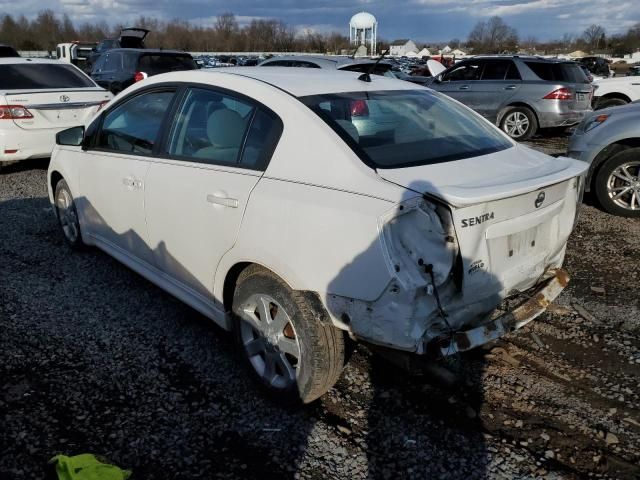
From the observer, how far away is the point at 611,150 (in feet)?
20.9

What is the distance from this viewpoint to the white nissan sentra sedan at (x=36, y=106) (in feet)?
25.1

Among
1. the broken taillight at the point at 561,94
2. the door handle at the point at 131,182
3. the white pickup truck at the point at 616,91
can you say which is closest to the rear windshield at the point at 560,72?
the broken taillight at the point at 561,94

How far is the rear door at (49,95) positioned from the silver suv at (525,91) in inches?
297

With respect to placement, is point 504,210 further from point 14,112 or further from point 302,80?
point 14,112

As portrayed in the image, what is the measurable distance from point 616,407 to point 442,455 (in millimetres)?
1051

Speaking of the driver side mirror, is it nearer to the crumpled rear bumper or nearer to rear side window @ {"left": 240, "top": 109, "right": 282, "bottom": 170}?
rear side window @ {"left": 240, "top": 109, "right": 282, "bottom": 170}

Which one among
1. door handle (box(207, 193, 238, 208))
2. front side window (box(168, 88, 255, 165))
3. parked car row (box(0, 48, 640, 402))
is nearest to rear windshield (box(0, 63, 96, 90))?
parked car row (box(0, 48, 640, 402))

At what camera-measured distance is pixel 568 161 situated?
322 centimetres

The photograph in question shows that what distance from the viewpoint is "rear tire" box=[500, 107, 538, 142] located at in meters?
11.5

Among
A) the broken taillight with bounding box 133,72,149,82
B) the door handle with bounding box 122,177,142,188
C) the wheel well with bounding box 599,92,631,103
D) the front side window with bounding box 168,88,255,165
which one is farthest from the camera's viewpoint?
the wheel well with bounding box 599,92,631,103

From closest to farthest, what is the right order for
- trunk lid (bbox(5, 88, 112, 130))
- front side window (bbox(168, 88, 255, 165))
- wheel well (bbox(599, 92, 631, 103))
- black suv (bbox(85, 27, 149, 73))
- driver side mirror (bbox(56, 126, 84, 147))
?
1. front side window (bbox(168, 88, 255, 165))
2. driver side mirror (bbox(56, 126, 84, 147))
3. trunk lid (bbox(5, 88, 112, 130))
4. wheel well (bbox(599, 92, 631, 103))
5. black suv (bbox(85, 27, 149, 73))

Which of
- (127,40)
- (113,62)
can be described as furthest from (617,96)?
(127,40)

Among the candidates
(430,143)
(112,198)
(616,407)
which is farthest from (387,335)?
(112,198)

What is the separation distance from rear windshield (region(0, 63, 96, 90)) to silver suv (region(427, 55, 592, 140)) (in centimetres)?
768
